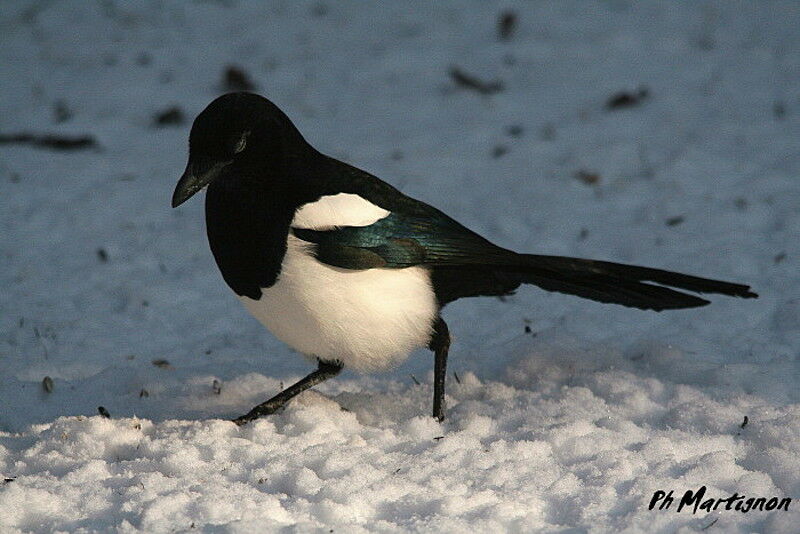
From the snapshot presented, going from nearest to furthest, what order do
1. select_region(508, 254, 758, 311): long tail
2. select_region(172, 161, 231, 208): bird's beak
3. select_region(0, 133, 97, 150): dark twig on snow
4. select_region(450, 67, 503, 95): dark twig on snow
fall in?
select_region(172, 161, 231, 208): bird's beak → select_region(508, 254, 758, 311): long tail → select_region(0, 133, 97, 150): dark twig on snow → select_region(450, 67, 503, 95): dark twig on snow

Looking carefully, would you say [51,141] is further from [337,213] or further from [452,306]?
[337,213]

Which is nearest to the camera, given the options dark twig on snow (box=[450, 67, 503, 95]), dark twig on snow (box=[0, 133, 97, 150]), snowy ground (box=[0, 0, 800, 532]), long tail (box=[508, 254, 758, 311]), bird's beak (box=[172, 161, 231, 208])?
snowy ground (box=[0, 0, 800, 532])

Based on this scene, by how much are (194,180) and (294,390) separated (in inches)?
34.4

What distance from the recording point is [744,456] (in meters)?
3.34

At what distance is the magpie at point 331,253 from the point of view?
3426mm

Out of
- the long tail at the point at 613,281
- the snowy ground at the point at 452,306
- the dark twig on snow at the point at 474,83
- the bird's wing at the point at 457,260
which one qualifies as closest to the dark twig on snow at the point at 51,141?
the snowy ground at the point at 452,306

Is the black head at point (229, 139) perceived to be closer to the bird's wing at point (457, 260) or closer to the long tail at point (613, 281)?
the bird's wing at point (457, 260)

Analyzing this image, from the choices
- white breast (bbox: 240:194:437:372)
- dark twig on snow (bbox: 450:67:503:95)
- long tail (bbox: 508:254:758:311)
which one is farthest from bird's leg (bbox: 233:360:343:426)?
dark twig on snow (bbox: 450:67:503:95)

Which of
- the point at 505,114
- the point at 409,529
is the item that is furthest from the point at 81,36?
the point at 409,529

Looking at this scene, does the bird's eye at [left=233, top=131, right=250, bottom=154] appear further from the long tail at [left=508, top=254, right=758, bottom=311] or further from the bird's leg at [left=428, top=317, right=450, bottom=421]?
the long tail at [left=508, top=254, right=758, bottom=311]

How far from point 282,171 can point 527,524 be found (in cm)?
138

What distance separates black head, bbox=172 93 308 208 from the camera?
3416 millimetres

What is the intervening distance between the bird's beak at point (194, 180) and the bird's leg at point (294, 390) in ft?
2.67

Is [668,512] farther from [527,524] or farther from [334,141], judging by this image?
[334,141]
